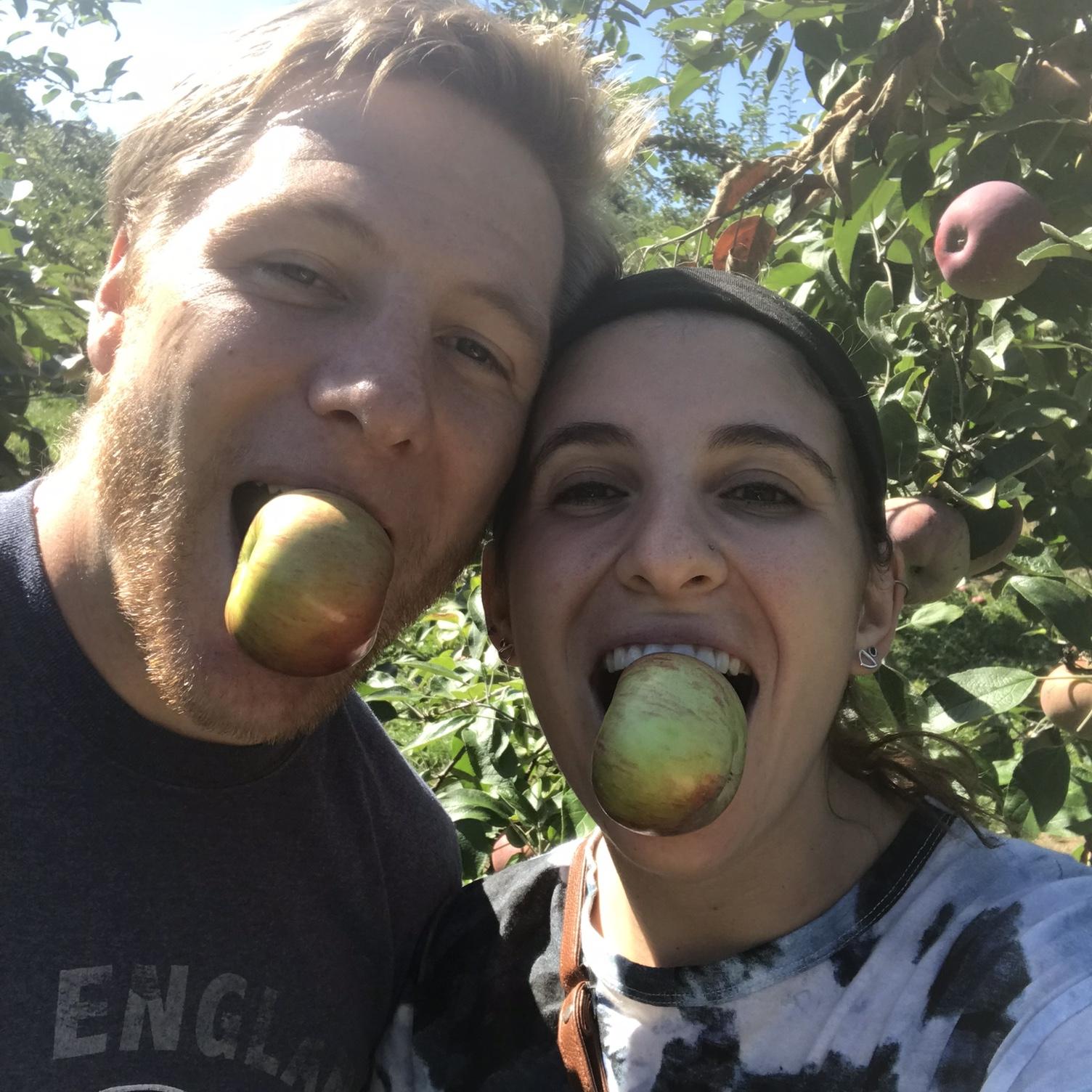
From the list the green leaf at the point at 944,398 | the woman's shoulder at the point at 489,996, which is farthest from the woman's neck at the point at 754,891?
the green leaf at the point at 944,398

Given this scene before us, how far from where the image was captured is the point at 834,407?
1.51 metres

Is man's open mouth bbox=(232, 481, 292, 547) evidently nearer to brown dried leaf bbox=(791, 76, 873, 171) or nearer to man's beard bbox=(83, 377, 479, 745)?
man's beard bbox=(83, 377, 479, 745)

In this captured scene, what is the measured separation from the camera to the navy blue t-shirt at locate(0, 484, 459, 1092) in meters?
1.26

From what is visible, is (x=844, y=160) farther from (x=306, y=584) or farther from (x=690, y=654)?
(x=306, y=584)

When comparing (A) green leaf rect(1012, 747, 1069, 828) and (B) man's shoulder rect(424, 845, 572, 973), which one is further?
(A) green leaf rect(1012, 747, 1069, 828)

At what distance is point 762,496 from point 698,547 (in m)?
0.21

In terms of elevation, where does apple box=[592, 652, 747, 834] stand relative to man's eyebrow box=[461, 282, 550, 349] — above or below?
below

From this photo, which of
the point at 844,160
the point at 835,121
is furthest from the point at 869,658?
the point at 835,121

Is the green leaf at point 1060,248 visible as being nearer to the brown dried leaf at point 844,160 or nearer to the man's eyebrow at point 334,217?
the brown dried leaf at point 844,160

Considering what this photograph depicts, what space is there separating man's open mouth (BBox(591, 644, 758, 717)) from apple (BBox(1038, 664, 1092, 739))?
0.91 metres

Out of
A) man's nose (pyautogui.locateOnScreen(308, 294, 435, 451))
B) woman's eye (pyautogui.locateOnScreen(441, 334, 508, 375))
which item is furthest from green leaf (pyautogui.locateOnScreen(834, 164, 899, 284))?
man's nose (pyautogui.locateOnScreen(308, 294, 435, 451))

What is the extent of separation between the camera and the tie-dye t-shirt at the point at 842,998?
1.11 metres

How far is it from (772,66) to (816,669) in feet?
5.02

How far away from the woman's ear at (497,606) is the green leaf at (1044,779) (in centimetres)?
102
